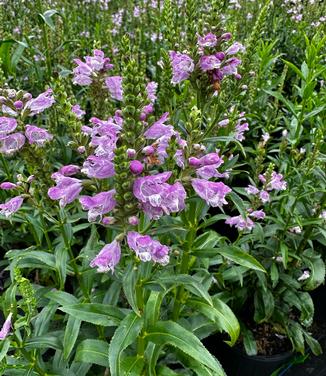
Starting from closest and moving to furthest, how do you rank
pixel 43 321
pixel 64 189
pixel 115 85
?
1. pixel 64 189
2. pixel 115 85
3. pixel 43 321

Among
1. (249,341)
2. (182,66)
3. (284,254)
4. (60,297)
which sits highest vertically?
(182,66)

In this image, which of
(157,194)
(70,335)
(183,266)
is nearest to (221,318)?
(183,266)

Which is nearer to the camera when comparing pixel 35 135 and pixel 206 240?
pixel 35 135

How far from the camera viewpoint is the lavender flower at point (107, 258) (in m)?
1.64

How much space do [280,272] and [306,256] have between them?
25cm

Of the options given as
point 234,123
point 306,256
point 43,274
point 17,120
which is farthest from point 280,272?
point 17,120

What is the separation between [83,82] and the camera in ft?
7.39

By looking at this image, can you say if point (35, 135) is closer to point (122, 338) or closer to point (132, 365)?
point (122, 338)

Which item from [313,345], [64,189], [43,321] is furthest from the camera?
[313,345]

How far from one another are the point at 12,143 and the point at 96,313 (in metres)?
0.92

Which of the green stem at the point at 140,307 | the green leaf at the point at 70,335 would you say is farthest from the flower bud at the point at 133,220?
the green leaf at the point at 70,335

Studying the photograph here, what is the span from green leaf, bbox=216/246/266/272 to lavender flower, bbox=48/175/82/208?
2.92 feet

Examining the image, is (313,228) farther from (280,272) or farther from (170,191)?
(170,191)

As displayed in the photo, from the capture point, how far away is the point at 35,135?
1.89 metres
